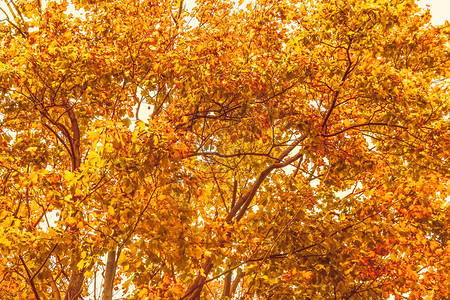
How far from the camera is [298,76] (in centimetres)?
665

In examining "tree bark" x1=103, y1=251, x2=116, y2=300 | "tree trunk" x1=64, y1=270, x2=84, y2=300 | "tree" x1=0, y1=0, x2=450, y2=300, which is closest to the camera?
"tree" x1=0, y1=0, x2=450, y2=300

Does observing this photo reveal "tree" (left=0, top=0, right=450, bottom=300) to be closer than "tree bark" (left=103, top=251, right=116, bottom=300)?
Yes

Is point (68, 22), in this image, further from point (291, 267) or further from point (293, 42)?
point (291, 267)

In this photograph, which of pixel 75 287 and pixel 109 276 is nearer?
pixel 75 287

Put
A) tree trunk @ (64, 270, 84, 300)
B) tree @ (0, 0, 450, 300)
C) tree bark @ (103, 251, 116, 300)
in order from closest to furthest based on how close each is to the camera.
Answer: tree @ (0, 0, 450, 300) < tree trunk @ (64, 270, 84, 300) < tree bark @ (103, 251, 116, 300)

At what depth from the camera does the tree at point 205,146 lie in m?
5.46

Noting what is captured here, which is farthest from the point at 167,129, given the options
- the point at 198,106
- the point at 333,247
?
the point at 333,247

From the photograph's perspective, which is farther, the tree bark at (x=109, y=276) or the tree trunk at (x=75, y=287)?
the tree bark at (x=109, y=276)

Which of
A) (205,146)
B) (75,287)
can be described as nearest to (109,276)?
(75,287)

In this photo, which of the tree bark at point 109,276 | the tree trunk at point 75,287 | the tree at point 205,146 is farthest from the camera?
the tree bark at point 109,276

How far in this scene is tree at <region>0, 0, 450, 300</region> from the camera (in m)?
5.46

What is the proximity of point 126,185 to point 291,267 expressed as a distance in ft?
11.9

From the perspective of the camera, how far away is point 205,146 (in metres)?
8.13

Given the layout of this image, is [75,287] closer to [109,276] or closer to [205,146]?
[109,276]
